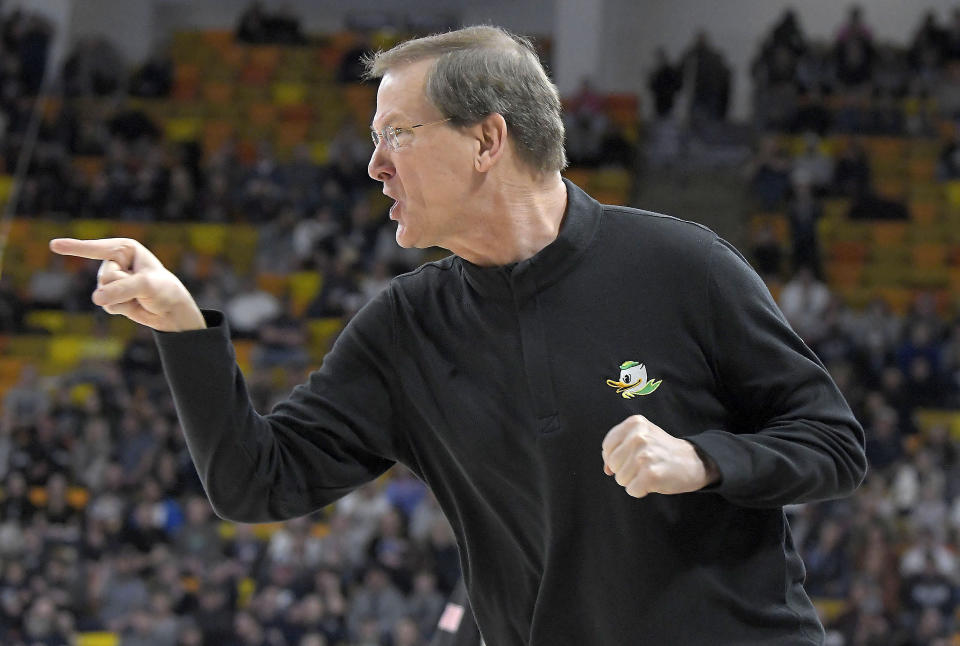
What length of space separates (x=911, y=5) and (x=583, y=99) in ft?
17.4


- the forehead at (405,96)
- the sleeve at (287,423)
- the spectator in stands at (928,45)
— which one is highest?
the forehead at (405,96)

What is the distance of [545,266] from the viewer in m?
2.56

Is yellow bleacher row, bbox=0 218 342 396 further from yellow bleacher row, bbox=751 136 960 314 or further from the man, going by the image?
the man

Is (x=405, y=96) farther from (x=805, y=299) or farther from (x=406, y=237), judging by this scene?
(x=805, y=299)

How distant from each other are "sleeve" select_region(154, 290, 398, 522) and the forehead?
1.18 feet

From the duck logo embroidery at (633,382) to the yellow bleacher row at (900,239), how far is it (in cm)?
1258

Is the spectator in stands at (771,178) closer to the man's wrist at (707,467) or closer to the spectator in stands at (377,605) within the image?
the spectator in stands at (377,605)

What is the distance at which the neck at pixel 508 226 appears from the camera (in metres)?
2.60

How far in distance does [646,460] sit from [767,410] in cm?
44

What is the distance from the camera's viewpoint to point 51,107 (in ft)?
59.0

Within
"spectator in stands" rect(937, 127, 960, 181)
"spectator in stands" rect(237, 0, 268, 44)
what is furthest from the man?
"spectator in stands" rect(237, 0, 268, 44)

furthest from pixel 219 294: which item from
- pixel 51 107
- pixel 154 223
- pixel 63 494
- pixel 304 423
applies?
pixel 304 423

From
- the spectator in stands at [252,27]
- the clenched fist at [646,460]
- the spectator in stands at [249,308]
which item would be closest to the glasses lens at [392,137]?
the clenched fist at [646,460]

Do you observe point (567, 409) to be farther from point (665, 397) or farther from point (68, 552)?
point (68, 552)
